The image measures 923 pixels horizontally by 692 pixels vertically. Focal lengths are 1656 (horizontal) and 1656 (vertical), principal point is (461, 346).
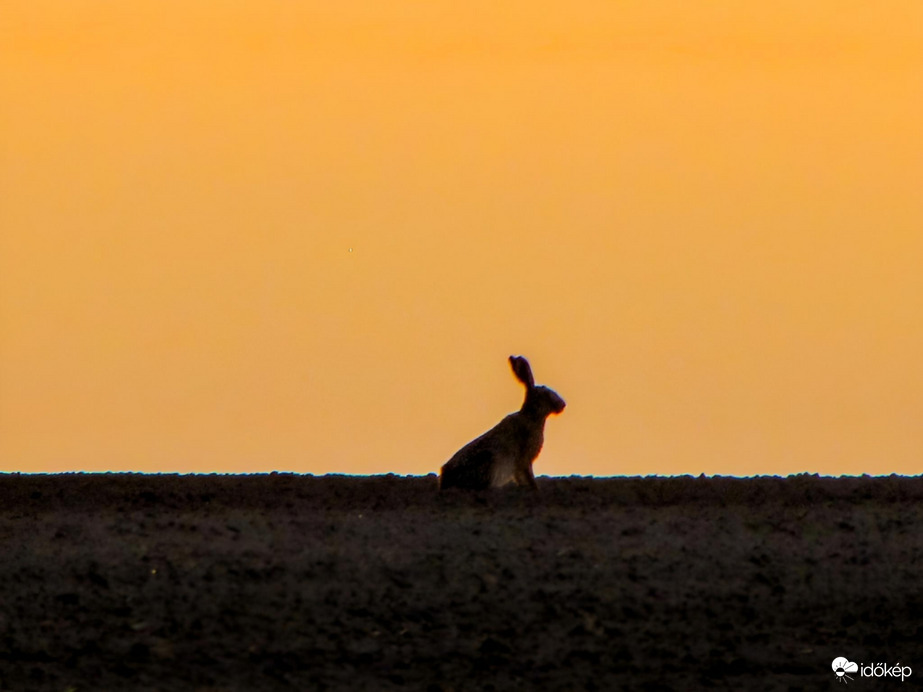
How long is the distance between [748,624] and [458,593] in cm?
145

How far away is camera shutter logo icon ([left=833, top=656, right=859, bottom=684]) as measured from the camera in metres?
7.05

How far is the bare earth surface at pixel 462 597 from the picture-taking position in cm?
718

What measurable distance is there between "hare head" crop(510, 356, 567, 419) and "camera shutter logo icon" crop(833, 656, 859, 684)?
674cm

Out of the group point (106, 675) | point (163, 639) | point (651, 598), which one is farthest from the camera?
point (651, 598)

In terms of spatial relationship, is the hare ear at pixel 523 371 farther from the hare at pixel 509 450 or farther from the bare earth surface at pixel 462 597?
the bare earth surface at pixel 462 597

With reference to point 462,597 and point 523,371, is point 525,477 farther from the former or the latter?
point 462,597

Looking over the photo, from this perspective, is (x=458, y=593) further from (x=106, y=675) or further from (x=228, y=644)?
(x=106, y=675)

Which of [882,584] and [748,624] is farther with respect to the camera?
[882,584]

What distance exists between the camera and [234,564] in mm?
9023

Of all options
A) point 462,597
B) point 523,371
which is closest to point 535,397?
point 523,371

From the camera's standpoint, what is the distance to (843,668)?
718 cm

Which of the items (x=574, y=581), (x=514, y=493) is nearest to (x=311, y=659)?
(x=574, y=581)

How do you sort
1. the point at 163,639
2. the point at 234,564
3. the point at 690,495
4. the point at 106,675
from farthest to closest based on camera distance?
the point at 690,495 → the point at 234,564 → the point at 163,639 → the point at 106,675

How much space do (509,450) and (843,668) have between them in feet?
20.8
